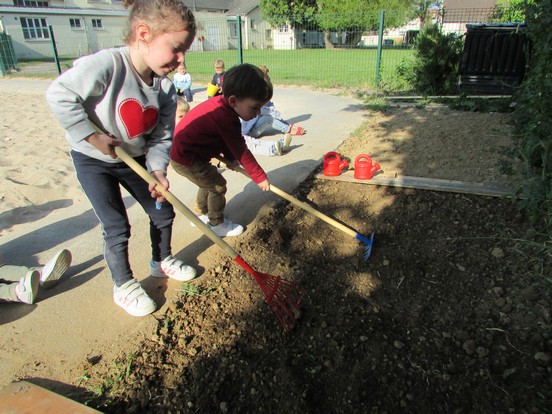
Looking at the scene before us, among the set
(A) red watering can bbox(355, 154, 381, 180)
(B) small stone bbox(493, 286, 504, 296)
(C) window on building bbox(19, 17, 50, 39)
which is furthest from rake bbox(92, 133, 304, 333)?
(C) window on building bbox(19, 17, 50, 39)

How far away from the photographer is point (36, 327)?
91.4 inches

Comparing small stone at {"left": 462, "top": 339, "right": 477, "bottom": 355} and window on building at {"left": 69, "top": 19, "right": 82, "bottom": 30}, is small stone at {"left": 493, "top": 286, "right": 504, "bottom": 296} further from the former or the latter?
window on building at {"left": 69, "top": 19, "right": 82, "bottom": 30}

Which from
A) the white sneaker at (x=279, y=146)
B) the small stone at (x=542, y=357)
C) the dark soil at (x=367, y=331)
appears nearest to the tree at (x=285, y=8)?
the white sneaker at (x=279, y=146)

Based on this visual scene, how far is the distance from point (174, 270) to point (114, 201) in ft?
2.20

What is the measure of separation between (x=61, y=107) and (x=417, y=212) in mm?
2720

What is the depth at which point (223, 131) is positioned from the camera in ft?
8.84

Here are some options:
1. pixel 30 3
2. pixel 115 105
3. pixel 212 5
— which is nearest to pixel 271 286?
pixel 115 105

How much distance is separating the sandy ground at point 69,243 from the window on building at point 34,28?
27.8 meters

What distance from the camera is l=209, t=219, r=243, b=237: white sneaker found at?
3270mm

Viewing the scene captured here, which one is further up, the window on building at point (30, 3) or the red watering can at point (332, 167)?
the window on building at point (30, 3)

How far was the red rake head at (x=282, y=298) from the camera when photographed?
2295mm

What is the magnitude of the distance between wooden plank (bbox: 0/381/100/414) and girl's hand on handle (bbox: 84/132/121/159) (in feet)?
3.81

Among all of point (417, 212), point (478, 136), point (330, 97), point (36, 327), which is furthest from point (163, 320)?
point (330, 97)

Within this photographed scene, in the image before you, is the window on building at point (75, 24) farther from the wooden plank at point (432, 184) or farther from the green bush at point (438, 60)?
the wooden plank at point (432, 184)
